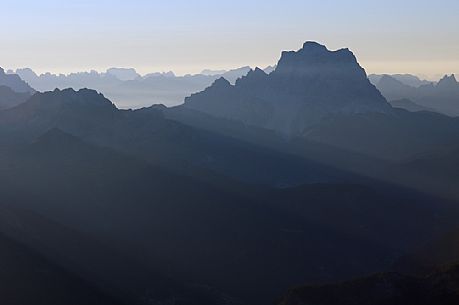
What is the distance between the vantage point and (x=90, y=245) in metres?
197

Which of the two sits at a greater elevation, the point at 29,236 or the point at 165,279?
the point at 29,236

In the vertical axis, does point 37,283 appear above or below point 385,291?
below

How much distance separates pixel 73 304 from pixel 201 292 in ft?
144

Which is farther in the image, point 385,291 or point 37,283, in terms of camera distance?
point 37,283

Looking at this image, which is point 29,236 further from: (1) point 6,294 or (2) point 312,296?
(2) point 312,296

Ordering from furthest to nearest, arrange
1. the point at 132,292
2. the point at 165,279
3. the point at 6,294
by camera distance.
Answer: the point at 165,279 < the point at 132,292 < the point at 6,294

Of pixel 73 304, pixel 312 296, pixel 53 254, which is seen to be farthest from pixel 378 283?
pixel 53 254

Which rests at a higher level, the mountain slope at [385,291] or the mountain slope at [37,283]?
the mountain slope at [385,291]

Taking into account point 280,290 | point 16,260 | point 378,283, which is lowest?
point 280,290

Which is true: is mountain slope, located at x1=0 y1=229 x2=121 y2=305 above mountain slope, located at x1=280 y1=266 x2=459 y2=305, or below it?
below

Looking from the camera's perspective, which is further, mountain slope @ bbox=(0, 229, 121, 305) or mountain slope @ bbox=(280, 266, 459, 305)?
mountain slope @ bbox=(0, 229, 121, 305)

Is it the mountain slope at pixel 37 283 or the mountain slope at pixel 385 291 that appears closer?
the mountain slope at pixel 385 291

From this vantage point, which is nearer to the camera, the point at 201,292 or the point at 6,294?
the point at 6,294

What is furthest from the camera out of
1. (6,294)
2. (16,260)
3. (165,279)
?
(165,279)
